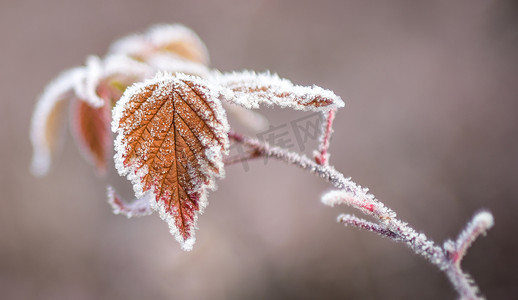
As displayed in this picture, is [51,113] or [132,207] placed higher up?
[51,113]

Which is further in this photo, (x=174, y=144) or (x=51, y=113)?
(x=51, y=113)

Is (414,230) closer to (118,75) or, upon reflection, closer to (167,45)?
(118,75)

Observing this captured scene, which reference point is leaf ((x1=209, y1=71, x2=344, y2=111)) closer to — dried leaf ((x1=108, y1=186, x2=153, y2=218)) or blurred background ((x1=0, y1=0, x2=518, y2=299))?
dried leaf ((x1=108, y1=186, x2=153, y2=218))

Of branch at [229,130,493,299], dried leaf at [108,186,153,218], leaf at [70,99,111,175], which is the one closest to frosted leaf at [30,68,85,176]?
leaf at [70,99,111,175]

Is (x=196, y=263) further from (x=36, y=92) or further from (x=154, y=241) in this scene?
(x=36, y=92)

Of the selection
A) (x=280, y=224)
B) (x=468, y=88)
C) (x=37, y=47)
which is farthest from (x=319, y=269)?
(x=37, y=47)

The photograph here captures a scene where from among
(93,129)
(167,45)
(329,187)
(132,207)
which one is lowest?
(132,207)

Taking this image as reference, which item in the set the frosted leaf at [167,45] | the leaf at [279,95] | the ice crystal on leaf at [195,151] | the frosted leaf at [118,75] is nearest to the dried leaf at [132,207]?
the ice crystal on leaf at [195,151]

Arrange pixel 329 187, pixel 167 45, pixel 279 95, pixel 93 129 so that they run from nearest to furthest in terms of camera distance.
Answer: pixel 279 95, pixel 93 129, pixel 167 45, pixel 329 187

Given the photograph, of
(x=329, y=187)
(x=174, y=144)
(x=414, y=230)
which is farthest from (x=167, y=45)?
(x=329, y=187)
